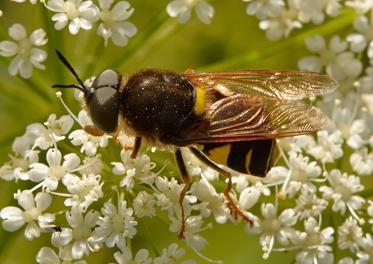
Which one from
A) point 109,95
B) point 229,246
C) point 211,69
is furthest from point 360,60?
point 109,95

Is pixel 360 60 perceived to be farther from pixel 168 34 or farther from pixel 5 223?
pixel 5 223

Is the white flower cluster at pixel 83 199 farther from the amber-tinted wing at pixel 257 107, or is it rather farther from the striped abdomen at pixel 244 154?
the amber-tinted wing at pixel 257 107

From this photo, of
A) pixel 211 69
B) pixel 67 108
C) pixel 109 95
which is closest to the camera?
pixel 109 95

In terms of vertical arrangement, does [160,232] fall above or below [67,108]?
below

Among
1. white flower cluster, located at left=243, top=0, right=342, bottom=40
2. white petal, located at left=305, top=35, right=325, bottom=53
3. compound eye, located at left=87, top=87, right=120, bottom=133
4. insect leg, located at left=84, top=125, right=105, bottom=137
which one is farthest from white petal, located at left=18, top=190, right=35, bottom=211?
white petal, located at left=305, top=35, right=325, bottom=53

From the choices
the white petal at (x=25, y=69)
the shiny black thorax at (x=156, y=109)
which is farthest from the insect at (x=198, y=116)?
the white petal at (x=25, y=69)

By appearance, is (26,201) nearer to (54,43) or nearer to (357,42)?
(54,43)
